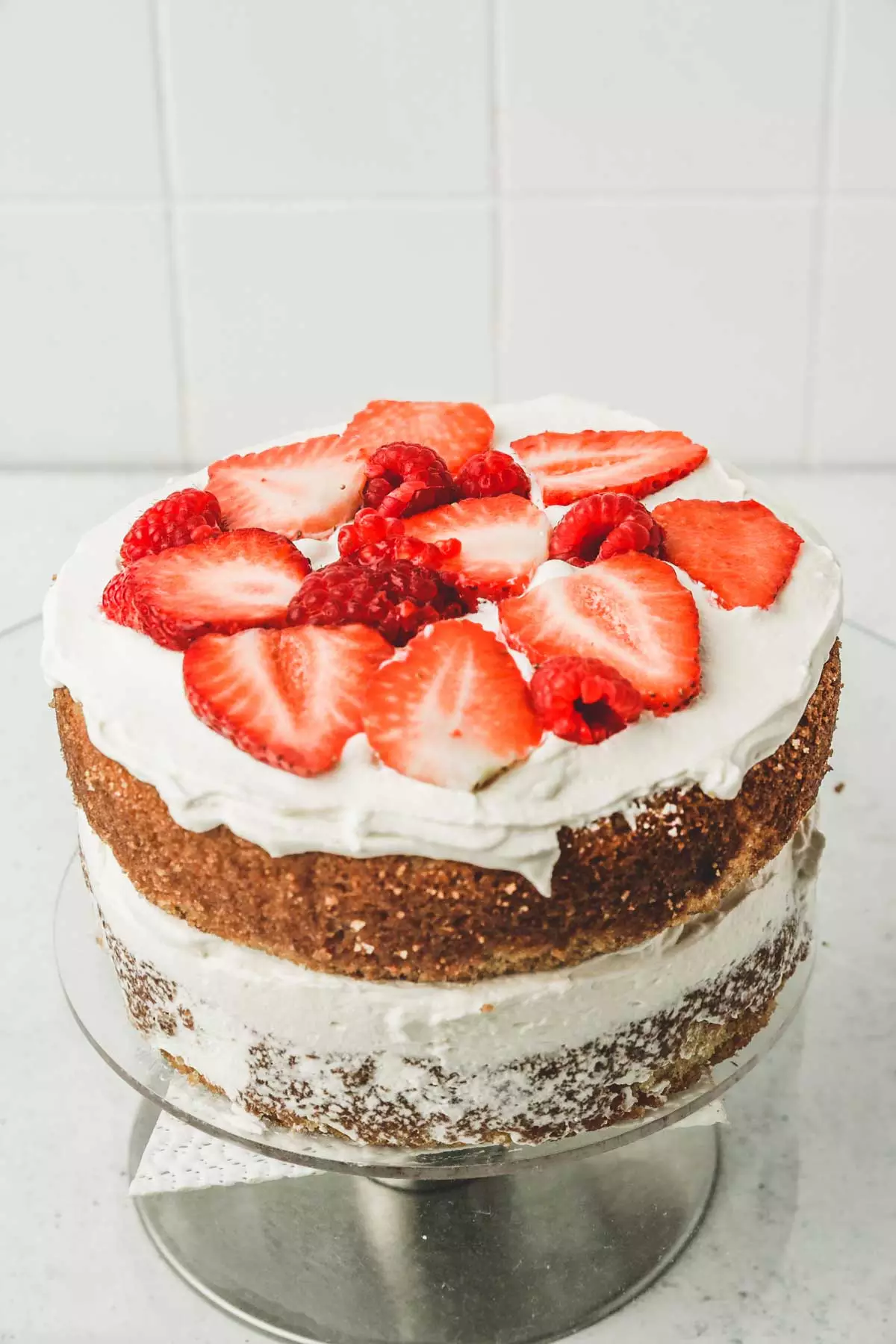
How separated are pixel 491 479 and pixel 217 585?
361mm

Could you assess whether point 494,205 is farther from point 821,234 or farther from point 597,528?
point 597,528

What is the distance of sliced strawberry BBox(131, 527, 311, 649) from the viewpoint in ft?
5.06

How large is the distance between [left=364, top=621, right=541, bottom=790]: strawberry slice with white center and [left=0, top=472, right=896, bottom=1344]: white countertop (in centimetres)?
69

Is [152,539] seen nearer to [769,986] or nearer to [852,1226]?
[769,986]

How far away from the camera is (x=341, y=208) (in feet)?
9.68

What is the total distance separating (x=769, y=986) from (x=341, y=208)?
1.82 meters

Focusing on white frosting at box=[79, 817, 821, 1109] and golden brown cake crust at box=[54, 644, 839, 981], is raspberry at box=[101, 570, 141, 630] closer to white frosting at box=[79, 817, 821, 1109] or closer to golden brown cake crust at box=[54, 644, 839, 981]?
golden brown cake crust at box=[54, 644, 839, 981]

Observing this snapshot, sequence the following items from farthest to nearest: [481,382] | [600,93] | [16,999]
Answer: [481,382], [600,93], [16,999]

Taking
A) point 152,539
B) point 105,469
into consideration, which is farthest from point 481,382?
point 152,539

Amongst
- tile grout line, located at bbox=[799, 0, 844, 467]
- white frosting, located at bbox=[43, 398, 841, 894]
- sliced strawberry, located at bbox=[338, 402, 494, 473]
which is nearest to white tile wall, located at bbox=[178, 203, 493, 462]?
tile grout line, located at bbox=[799, 0, 844, 467]

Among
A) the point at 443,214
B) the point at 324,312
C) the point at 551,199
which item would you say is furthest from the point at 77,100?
the point at 551,199

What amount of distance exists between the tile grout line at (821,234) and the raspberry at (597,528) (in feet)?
4.81

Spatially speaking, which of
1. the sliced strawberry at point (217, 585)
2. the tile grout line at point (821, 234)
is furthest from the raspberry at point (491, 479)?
the tile grout line at point (821, 234)

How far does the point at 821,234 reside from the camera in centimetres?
293
